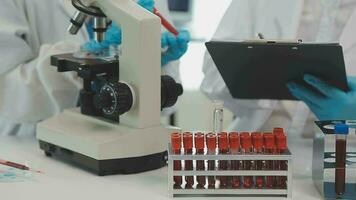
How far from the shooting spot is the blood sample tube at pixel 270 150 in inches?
47.8

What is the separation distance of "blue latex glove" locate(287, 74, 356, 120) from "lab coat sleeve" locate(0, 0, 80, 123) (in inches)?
24.4

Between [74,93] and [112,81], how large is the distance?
1.36ft

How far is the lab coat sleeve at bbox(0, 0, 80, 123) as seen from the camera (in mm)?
1736

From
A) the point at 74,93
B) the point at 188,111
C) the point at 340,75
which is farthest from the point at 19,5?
the point at 188,111

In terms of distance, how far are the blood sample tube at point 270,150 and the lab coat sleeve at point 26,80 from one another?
70 centimetres

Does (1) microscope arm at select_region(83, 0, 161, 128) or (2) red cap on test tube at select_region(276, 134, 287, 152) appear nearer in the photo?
(2) red cap on test tube at select_region(276, 134, 287, 152)

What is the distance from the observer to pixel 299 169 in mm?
1413

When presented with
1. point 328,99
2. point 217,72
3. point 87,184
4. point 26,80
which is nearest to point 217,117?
point 87,184

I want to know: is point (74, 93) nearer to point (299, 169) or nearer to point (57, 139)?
point (57, 139)

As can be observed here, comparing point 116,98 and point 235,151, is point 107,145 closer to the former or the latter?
point 116,98

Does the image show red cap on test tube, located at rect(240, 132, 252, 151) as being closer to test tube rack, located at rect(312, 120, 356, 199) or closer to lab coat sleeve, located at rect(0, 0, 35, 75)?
test tube rack, located at rect(312, 120, 356, 199)

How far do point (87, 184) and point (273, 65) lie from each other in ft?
1.72

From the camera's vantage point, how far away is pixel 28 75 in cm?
176

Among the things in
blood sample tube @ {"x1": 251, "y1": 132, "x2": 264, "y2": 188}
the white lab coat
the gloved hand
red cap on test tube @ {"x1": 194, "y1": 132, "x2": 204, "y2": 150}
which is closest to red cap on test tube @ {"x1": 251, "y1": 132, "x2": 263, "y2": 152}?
blood sample tube @ {"x1": 251, "y1": 132, "x2": 264, "y2": 188}
